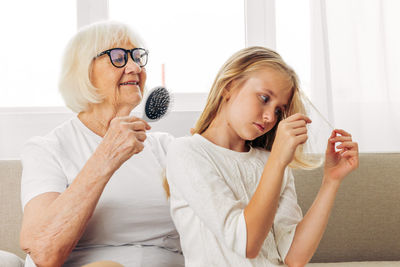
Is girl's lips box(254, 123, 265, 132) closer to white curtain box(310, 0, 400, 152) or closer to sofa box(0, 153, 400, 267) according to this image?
sofa box(0, 153, 400, 267)

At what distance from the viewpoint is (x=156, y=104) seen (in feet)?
4.09

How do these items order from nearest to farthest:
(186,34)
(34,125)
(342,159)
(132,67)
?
(342,159)
(132,67)
(34,125)
(186,34)

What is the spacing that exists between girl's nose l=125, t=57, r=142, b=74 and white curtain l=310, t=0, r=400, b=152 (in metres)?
1.08

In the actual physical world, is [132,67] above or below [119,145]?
above

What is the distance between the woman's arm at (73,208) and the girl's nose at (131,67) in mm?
273

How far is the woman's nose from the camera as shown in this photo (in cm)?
133

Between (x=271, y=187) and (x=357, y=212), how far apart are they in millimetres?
936

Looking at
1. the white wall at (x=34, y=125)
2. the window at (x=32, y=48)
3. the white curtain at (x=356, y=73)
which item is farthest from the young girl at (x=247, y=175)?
the window at (x=32, y=48)

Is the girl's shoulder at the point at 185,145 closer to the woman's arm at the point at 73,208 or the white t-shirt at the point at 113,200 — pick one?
the woman's arm at the point at 73,208

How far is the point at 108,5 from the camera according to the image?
2.16 meters

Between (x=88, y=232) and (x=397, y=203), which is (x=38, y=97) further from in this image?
(x=397, y=203)

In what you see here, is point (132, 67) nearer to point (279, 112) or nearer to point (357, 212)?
point (279, 112)

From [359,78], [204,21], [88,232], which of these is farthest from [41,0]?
[359,78]

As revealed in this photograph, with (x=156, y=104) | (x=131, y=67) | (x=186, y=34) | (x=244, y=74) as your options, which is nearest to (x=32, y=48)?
(x=186, y=34)
